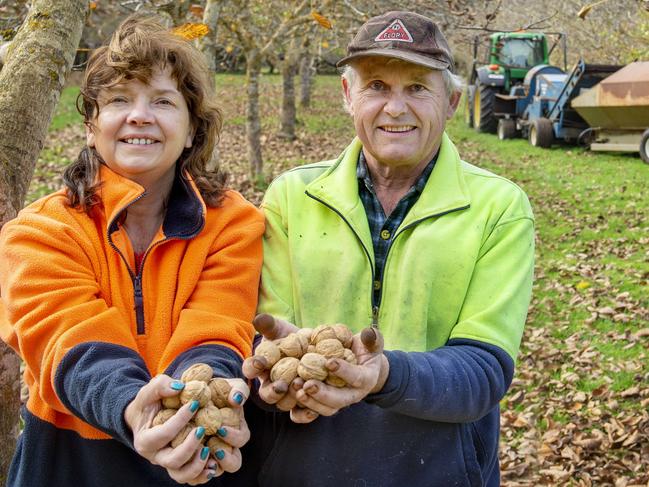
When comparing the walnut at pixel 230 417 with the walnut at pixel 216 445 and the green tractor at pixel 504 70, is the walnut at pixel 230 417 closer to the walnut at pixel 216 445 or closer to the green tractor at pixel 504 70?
the walnut at pixel 216 445

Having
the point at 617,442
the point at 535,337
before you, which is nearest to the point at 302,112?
the point at 535,337

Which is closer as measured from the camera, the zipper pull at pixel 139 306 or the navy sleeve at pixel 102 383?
the navy sleeve at pixel 102 383

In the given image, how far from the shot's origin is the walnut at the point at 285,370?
1.94 metres

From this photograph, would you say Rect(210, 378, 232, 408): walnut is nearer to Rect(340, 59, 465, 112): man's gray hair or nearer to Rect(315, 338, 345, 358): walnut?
Rect(315, 338, 345, 358): walnut

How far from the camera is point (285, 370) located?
1945 mm

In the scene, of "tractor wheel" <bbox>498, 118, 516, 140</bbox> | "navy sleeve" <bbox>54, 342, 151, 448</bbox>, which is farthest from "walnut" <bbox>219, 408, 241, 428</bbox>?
"tractor wheel" <bbox>498, 118, 516, 140</bbox>

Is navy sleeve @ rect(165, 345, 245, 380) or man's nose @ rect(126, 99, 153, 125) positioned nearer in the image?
Answer: navy sleeve @ rect(165, 345, 245, 380)

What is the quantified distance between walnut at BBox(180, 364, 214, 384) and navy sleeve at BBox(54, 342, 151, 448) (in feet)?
0.39

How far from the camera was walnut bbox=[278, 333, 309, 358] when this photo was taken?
201cm

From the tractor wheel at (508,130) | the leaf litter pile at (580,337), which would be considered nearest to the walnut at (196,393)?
the leaf litter pile at (580,337)

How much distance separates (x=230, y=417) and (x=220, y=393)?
69 mm

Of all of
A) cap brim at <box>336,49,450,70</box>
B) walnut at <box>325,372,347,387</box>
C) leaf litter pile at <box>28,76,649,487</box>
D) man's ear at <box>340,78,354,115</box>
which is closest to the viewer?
walnut at <box>325,372,347,387</box>

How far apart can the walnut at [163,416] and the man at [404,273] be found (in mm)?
353

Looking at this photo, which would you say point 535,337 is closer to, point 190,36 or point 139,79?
point 190,36
